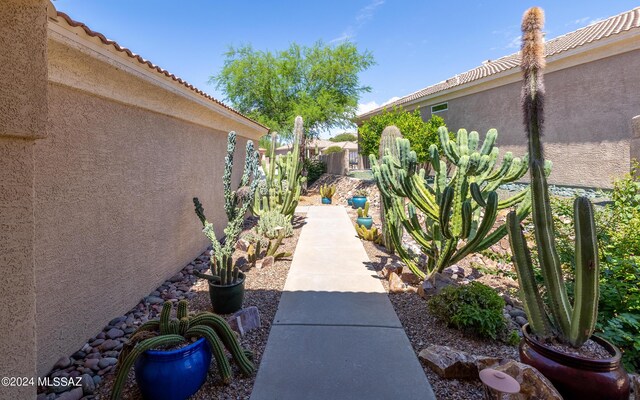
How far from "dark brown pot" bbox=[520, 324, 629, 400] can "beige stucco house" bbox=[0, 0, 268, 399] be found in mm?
3633

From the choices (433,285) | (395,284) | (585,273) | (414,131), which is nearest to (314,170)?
(414,131)

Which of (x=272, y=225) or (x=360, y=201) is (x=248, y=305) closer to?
(x=272, y=225)

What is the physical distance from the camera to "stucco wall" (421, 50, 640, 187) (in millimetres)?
9461

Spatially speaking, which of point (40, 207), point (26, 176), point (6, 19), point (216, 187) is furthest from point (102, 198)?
point (216, 187)

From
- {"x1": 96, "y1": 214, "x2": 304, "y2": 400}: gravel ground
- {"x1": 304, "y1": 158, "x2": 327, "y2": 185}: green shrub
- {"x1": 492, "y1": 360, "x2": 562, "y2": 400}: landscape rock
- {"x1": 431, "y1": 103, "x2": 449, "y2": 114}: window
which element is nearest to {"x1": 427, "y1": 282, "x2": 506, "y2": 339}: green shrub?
{"x1": 492, "y1": 360, "x2": 562, "y2": 400}: landscape rock

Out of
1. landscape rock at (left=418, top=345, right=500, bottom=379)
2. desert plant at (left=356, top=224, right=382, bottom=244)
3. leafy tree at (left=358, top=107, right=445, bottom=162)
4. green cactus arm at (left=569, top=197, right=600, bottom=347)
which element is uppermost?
leafy tree at (left=358, top=107, right=445, bottom=162)

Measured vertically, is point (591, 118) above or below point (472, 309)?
above

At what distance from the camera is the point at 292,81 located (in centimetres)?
1944

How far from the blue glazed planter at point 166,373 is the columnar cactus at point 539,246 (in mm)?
3031

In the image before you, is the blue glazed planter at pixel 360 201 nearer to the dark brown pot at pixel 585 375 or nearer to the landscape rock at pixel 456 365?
the landscape rock at pixel 456 365

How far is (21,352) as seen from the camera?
6.01ft

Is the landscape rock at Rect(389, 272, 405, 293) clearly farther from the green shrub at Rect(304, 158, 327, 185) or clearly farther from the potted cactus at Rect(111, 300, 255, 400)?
the green shrub at Rect(304, 158, 327, 185)

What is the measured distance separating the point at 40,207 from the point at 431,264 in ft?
16.9

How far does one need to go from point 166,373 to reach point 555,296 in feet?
11.2
